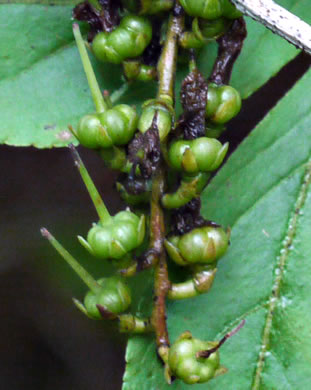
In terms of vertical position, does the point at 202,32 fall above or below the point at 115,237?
above

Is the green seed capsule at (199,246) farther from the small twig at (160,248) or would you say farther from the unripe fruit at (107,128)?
the unripe fruit at (107,128)

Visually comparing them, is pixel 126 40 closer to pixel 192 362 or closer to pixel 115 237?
pixel 115 237

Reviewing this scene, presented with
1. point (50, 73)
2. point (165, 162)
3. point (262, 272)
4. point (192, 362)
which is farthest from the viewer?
point (50, 73)

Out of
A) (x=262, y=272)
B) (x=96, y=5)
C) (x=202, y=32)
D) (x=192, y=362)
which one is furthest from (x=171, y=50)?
(x=192, y=362)

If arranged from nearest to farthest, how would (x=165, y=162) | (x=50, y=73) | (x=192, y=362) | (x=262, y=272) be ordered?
(x=192, y=362), (x=165, y=162), (x=262, y=272), (x=50, y=73)

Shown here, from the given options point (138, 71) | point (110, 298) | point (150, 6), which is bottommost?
point (110, 298)

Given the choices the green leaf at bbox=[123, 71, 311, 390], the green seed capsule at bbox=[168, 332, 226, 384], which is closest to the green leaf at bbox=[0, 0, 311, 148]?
the green leaf at bbox=[123, 71, 311, 390]

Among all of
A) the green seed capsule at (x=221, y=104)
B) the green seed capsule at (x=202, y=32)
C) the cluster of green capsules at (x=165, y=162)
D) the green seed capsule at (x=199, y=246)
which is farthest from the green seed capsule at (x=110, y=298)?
the green seed capsule at (x=202, y=32)
